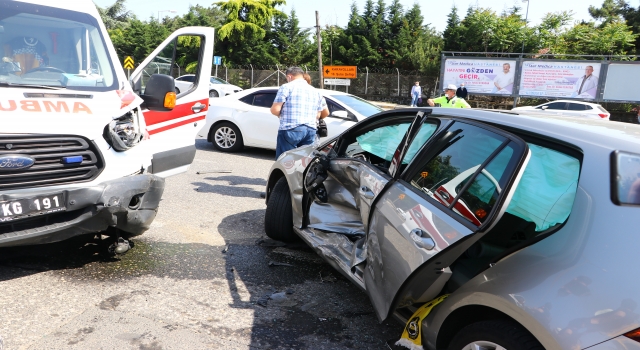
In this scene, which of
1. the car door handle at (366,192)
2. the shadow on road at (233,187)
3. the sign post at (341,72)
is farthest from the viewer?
the sign post at (341,72)

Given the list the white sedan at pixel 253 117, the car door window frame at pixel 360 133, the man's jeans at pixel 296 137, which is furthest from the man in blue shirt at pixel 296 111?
the white sedan at pixel 253 117

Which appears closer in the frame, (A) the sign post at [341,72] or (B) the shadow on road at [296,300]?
(B) the shadow on road at [296,300]

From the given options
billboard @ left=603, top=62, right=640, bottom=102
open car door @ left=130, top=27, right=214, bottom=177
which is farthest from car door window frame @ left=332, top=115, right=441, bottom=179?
billboard @ left=603, top=62, right=640, bottom=102

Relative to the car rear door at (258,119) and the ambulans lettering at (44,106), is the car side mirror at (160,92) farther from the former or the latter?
the car rear door at (258,119)

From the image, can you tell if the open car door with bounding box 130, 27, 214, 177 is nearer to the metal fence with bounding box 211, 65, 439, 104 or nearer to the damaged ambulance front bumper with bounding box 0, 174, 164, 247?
the damaged ambulance front bumper with bounding box 0, 174, 164, 247

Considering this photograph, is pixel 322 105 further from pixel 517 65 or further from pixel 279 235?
pixel 517 65

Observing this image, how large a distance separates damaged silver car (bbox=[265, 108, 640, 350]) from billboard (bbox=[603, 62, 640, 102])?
23.1 metres

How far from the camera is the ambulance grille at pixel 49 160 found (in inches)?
134

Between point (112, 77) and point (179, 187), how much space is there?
276cm

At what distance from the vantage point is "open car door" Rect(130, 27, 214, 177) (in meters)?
4.97

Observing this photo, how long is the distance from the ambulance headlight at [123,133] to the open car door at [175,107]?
21.0 inches

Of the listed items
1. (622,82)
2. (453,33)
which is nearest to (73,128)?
(622,82)

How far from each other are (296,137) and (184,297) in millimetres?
2789

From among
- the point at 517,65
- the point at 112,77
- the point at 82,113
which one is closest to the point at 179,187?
the point at 112,77
